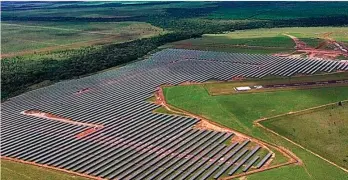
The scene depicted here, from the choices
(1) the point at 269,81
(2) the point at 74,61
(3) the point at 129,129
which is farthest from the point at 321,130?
(2) the point at 74,61

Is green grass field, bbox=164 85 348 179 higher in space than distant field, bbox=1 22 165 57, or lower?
higher

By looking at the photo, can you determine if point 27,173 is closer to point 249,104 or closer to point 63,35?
point 249,104

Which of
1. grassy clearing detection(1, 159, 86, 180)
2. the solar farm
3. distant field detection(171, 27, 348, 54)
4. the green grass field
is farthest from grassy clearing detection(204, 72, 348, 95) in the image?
grassy clearing detection(1, 159, 86, 180)

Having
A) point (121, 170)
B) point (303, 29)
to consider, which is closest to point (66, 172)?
point (121, 170)

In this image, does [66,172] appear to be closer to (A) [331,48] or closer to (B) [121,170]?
(B) [121,170]

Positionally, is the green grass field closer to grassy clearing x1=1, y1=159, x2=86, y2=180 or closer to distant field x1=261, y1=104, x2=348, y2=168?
distant field x1=261, y1=104, x2=348, y2=168
